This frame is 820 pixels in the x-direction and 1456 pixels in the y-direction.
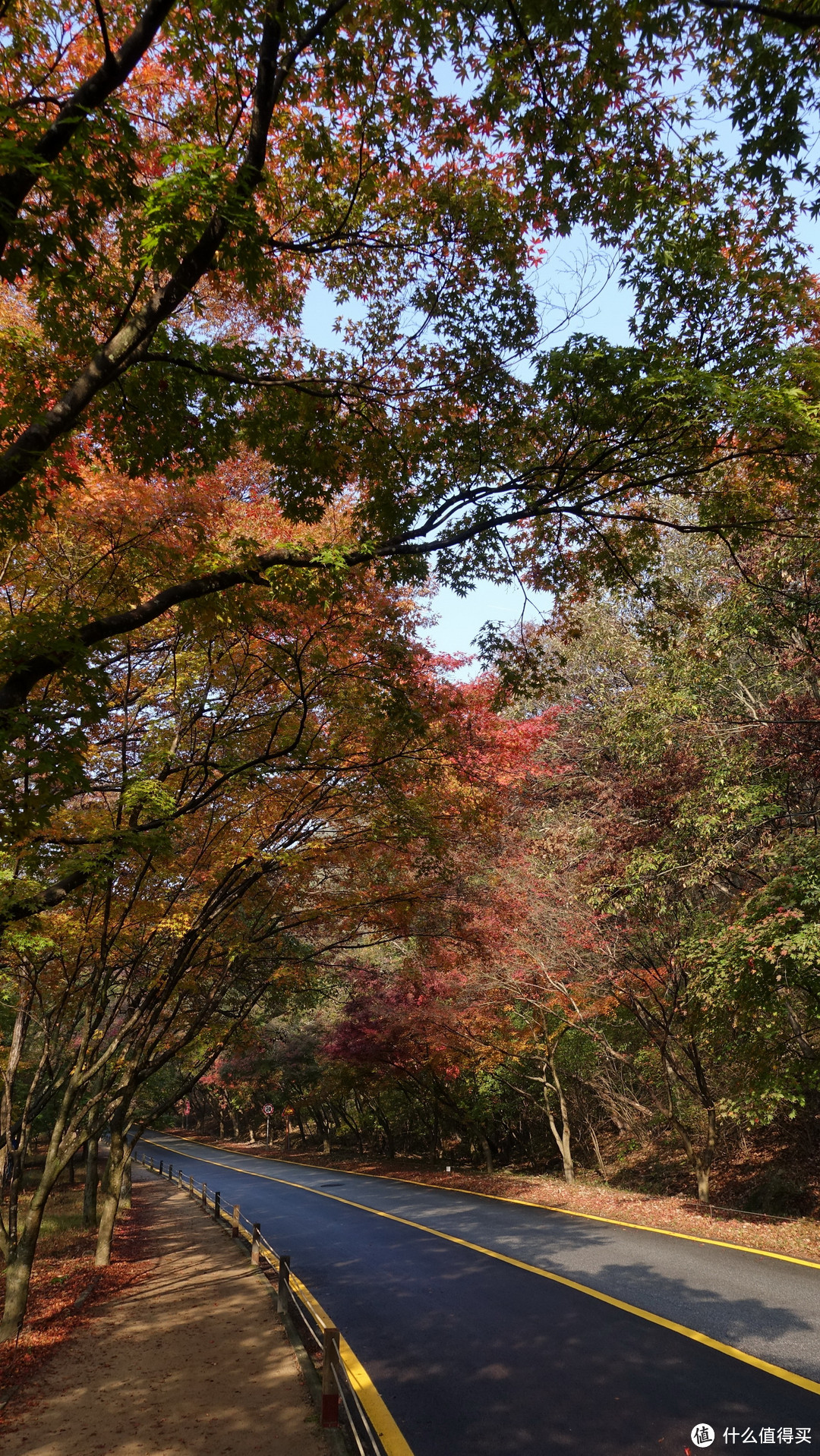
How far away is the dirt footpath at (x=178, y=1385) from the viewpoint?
5.70 m

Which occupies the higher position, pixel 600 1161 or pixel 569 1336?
pixel 569 1336

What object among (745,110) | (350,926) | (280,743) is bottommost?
(350,926)

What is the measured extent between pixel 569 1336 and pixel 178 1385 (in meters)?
3.61

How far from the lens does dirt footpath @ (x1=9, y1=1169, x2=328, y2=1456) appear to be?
5695 mm

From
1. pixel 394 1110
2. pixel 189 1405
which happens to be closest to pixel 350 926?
pixel 189 1405

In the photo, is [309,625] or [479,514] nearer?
[479,514]

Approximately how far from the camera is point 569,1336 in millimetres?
7055

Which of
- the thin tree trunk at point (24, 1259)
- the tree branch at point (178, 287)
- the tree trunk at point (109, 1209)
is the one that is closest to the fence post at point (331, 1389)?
the thin tree trunk at point (24, 1259)

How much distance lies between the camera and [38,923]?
909 centimetres

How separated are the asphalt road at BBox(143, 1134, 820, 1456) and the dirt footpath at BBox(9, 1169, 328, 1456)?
83cm

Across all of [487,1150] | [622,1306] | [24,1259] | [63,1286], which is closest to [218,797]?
[24,1259]

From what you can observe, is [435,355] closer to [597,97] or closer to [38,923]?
[597,97]

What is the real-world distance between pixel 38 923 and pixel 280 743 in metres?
Answer: 3.88

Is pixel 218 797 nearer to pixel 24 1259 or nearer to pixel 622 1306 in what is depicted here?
pixel 24 1259
